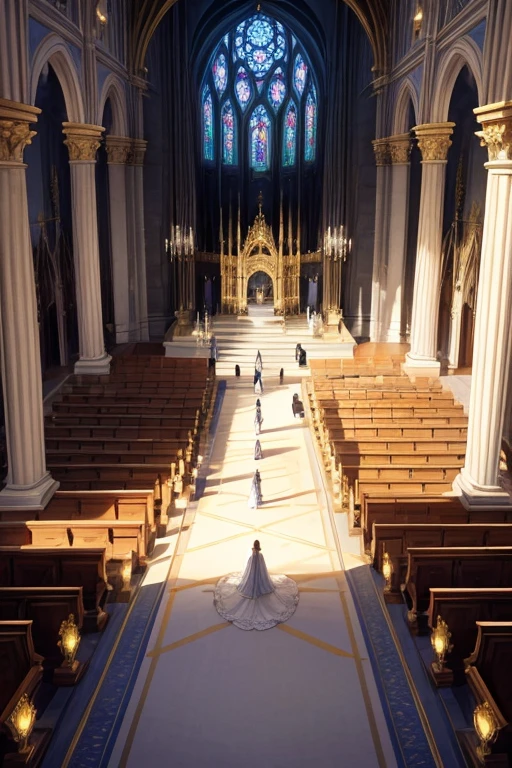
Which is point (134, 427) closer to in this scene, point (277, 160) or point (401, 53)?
point (401, 53)

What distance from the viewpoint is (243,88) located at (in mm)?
36000

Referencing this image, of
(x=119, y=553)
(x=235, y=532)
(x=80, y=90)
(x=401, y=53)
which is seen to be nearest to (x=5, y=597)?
(x=119, y=553)

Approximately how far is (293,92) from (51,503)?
30.3 metres

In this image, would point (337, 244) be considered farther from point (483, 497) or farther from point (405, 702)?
point (405, 702)

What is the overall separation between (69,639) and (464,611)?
438cm

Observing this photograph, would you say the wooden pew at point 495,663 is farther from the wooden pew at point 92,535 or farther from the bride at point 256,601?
the wooden pew at point 92,535

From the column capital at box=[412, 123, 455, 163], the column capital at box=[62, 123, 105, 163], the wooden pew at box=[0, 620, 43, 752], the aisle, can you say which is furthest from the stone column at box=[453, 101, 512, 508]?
the column capital at box=[62, 123, 105, 163]

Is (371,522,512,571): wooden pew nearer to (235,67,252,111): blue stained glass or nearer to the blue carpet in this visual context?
the blue carpet

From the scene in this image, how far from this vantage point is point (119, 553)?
9.76m

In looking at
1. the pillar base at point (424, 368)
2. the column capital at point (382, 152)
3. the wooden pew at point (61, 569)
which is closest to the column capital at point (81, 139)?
the pillar base at point (424, 368)

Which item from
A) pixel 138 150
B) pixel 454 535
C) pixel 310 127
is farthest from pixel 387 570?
pixel 310 127

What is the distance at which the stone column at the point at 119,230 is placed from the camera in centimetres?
2420

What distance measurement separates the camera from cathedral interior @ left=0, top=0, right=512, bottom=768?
22.9 feet

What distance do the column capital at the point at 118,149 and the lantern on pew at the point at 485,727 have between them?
73.6ft
